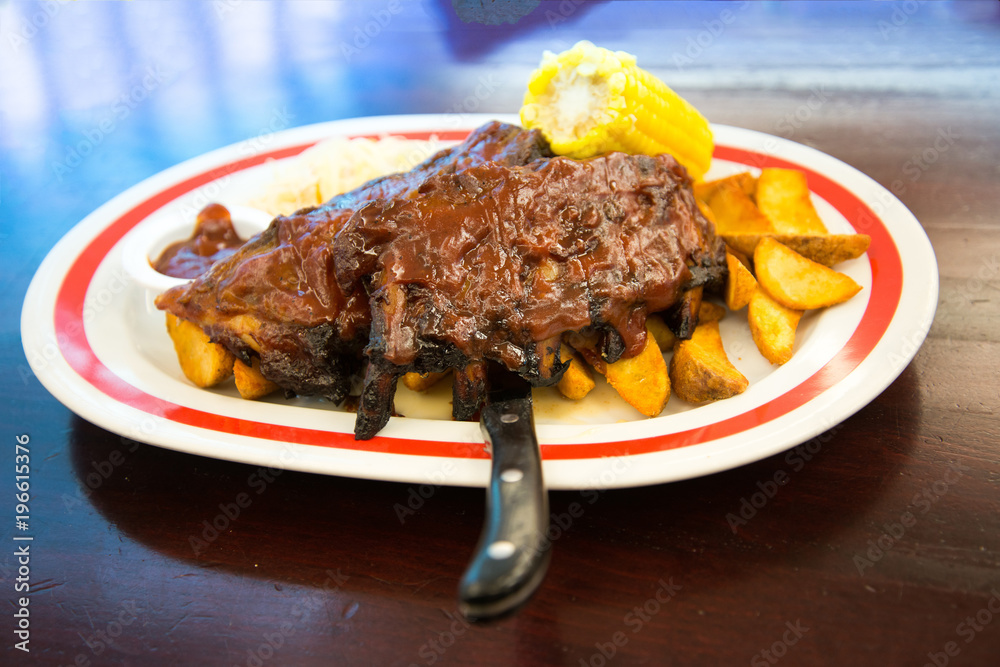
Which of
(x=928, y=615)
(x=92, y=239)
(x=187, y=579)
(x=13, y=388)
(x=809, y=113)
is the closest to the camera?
(x=928, y=615)

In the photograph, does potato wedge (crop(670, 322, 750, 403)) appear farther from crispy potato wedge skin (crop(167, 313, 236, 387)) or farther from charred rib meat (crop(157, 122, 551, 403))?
crispy potato wedge skin (crop(167, 313, 236, 387))

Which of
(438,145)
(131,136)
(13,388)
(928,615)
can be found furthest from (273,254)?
(131,136)

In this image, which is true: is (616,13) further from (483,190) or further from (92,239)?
(92,239)

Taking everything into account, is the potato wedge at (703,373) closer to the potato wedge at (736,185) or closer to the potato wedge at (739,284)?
the potato wedge at (739,284)

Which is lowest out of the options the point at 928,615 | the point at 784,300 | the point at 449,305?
the point at 928,615

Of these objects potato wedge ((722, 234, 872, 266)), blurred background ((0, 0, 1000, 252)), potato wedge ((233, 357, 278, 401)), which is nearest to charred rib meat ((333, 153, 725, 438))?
potato wedge ((722, 234, 872, 266))

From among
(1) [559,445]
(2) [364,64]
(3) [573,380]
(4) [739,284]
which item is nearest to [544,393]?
(3) [573,380]

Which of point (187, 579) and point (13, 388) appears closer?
point (187, 579)
